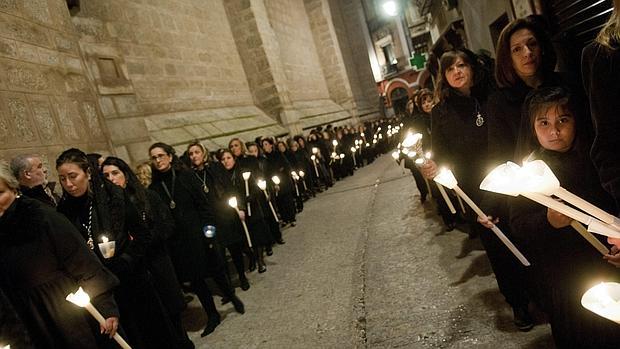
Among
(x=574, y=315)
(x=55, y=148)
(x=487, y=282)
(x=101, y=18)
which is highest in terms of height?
(x=101, y=18)

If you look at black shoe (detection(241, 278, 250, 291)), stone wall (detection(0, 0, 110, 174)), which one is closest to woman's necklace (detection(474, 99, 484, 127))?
black shoe (detection(241, 278, 250, 291))

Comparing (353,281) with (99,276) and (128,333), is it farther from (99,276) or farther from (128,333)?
(99,276)

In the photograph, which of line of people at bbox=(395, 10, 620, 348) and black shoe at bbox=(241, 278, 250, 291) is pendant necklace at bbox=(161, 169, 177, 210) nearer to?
black shoe at bbox=(241, 278, 250, 291)

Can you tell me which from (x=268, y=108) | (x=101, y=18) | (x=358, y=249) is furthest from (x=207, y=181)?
(x=268, y=108)

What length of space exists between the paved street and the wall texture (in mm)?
2979

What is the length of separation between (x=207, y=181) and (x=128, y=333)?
2.00 meters

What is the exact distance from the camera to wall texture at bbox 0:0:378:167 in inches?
179

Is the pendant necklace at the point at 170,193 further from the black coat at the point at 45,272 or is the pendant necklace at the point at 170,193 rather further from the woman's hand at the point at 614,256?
the woman's hand at the point at 614,256

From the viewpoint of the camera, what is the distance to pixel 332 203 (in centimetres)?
891

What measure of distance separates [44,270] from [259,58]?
11485 mm

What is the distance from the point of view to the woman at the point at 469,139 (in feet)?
8.71

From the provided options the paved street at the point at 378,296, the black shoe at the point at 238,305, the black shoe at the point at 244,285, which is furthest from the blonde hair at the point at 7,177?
the black shoe at the point at 244,285

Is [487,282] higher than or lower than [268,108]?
lower

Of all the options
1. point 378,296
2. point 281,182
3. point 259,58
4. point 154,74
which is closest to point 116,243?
point 378,296
